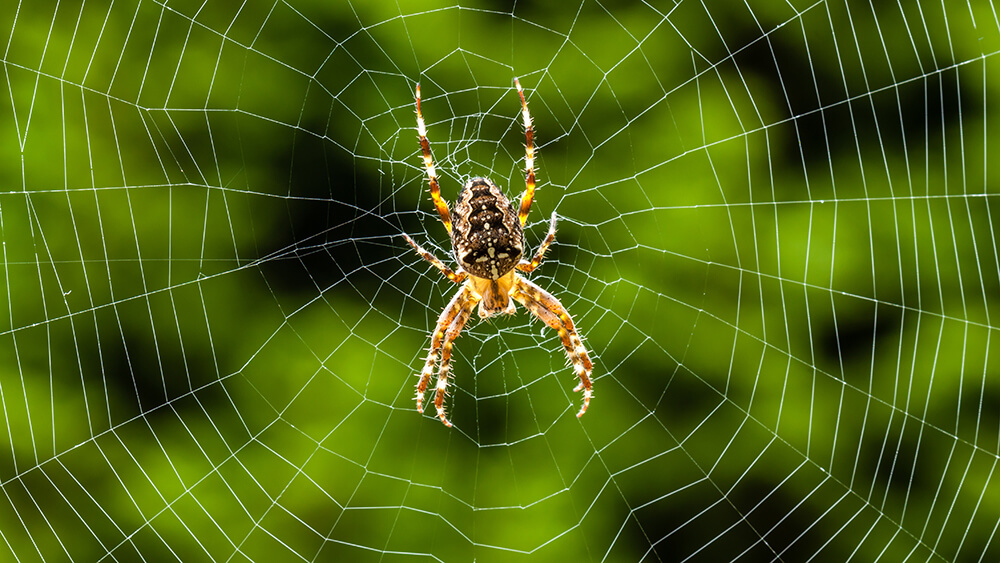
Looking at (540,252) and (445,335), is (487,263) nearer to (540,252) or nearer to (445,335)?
(540,252)

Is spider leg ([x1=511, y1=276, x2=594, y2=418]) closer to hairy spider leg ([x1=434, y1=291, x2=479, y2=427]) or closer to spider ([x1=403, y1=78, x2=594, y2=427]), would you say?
spider ([x1=403, y1=78, x2=594, y2=427])

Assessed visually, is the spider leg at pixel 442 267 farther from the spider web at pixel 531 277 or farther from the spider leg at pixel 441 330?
the spider web at pixel 531 277

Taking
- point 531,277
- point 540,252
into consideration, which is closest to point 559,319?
point 540,252

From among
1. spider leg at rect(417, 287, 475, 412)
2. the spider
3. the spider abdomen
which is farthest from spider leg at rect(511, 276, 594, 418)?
the spider abdomen

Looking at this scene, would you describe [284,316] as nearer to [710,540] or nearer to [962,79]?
[710,540]

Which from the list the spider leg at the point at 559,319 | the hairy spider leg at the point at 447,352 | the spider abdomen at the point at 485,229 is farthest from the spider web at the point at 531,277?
the spider abdomen at the point at 485,229
